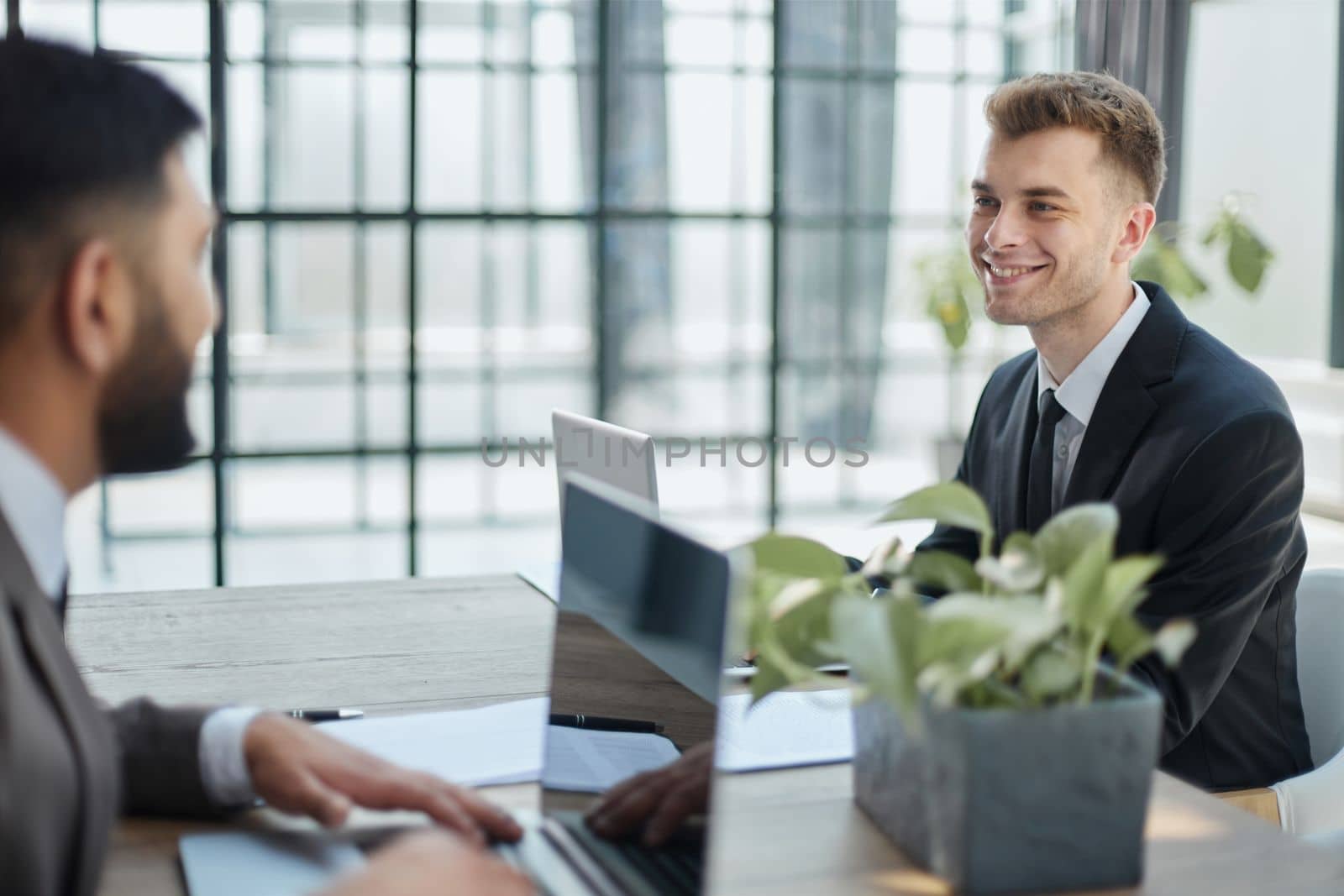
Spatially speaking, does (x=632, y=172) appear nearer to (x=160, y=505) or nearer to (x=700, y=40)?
(x=700, y=40)

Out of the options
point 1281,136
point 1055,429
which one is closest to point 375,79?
point 1281,136

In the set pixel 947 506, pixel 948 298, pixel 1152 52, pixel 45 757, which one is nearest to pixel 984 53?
pixel 1152 52

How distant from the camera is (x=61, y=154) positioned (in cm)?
95

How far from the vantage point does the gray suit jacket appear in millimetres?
872

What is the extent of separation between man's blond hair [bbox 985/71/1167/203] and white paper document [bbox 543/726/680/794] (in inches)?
50.7

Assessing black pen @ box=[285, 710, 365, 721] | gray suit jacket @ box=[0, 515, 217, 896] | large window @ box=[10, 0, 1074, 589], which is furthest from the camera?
large window @ box=[10, 0, 1074, 589]

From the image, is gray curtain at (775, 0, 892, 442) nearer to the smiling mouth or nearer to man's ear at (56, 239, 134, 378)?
the smiling mouth

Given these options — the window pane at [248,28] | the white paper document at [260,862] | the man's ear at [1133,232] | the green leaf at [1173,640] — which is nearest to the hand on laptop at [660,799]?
the white paper document at [260,862]

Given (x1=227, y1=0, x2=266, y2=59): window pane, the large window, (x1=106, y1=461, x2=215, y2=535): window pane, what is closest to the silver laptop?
the large window

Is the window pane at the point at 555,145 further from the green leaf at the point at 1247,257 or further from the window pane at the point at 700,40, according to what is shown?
the green leaf at the point at 1247,257

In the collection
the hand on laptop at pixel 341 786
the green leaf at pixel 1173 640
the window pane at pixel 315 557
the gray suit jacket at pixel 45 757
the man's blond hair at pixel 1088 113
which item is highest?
the man's blond hair at pixel 1088 113

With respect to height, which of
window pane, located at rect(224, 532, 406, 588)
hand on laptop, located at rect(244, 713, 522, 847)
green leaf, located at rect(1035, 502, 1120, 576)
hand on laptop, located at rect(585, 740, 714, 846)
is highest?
green leaf, located at rect(1035, 502, 1120, 576)

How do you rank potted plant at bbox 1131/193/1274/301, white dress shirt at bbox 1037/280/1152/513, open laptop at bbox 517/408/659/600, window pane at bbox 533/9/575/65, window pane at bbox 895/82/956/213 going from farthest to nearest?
1. window pane at bbox 895/82/956/213
2. window pane at bbox 533/9/575/65
3. potted plant at bbox 1131/193/1274/301
4. white dress shirt at bbox 1037/280/1152/513
5. open laptop at bbox 517/408/659/600

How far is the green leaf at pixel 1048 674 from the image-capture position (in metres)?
0.99
